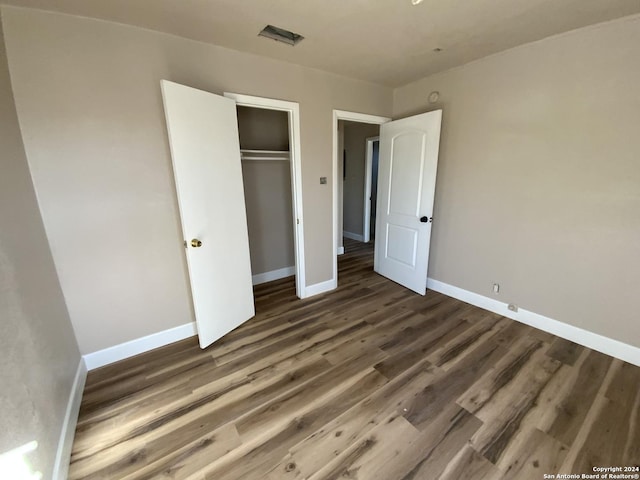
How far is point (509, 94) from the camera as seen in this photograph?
2.37 m

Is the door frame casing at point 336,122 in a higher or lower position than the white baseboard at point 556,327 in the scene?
higher

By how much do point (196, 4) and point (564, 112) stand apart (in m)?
2.82

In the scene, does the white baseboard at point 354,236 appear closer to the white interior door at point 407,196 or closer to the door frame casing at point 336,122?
the white interior door at point 407,196

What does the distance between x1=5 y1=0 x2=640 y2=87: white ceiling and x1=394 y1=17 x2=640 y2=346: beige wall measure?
10.1 inches

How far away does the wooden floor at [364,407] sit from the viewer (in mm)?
1349

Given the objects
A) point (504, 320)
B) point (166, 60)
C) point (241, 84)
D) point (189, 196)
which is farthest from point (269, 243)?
point (504, 320)

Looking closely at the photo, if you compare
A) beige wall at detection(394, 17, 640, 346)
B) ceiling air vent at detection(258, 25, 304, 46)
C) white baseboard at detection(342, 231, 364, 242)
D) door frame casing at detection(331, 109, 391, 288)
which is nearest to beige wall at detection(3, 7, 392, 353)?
ceiling air vent at detection(258, 25, 304, 46)

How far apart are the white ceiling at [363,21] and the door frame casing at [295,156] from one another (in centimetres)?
39

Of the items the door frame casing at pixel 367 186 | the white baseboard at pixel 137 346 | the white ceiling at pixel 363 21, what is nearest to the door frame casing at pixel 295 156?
the white ceiling at pixel 363 21

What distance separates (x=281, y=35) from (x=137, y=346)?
9.24ft

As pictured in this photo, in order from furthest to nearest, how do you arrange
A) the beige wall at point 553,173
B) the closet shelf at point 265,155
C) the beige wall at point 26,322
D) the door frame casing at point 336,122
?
the closet shelf at point 265,155, the door frame casing at point 336,122, the beige wall at point 553,173, the beige wall at point 26,322

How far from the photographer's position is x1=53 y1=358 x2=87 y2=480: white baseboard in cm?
126

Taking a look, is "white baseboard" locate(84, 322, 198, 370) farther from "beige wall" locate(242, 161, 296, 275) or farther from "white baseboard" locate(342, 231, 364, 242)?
"white baseboard" locate(342, 231, 364, 242)

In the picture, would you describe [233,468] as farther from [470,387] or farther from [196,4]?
[196,4]
